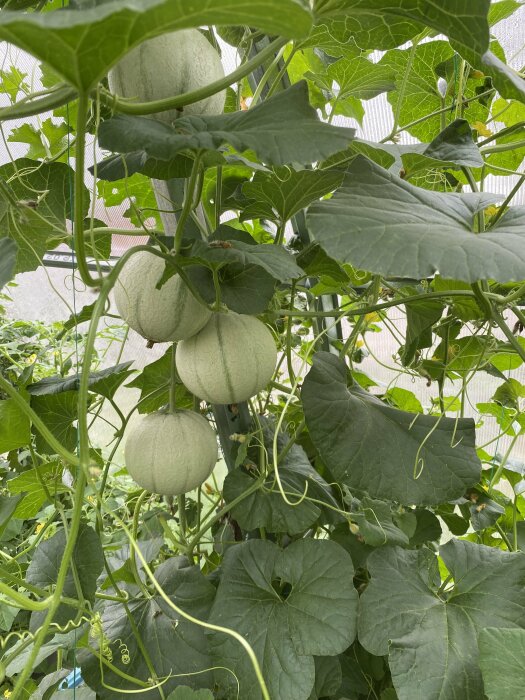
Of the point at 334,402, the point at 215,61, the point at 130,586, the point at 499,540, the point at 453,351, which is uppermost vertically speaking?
the point at 215,61

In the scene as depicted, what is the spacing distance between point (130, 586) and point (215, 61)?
0.66 metres

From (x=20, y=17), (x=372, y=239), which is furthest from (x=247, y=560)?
(x=20, y=17)

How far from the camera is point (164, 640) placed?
0.71 m

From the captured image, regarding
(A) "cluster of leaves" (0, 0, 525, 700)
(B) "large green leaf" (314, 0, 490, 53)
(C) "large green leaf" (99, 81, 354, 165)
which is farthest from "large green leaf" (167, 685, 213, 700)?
(B) "large green leaf" (314, 0, 490, 53)

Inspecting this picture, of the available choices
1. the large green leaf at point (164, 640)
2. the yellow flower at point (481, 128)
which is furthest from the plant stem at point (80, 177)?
the yellow flower at point (481, 128)

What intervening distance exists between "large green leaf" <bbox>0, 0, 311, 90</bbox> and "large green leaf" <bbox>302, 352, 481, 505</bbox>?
45 centimetres

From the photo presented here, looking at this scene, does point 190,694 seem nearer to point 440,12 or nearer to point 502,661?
point 502,661

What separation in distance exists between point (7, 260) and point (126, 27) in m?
0.25

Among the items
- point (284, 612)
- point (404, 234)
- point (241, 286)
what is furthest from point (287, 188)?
point (284, 612)

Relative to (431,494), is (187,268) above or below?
above

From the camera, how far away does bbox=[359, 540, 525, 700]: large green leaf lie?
62 centimetres

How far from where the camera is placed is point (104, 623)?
0.76m

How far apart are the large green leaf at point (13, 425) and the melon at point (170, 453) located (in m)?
0.13

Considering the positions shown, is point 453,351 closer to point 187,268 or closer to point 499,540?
point 499,540
